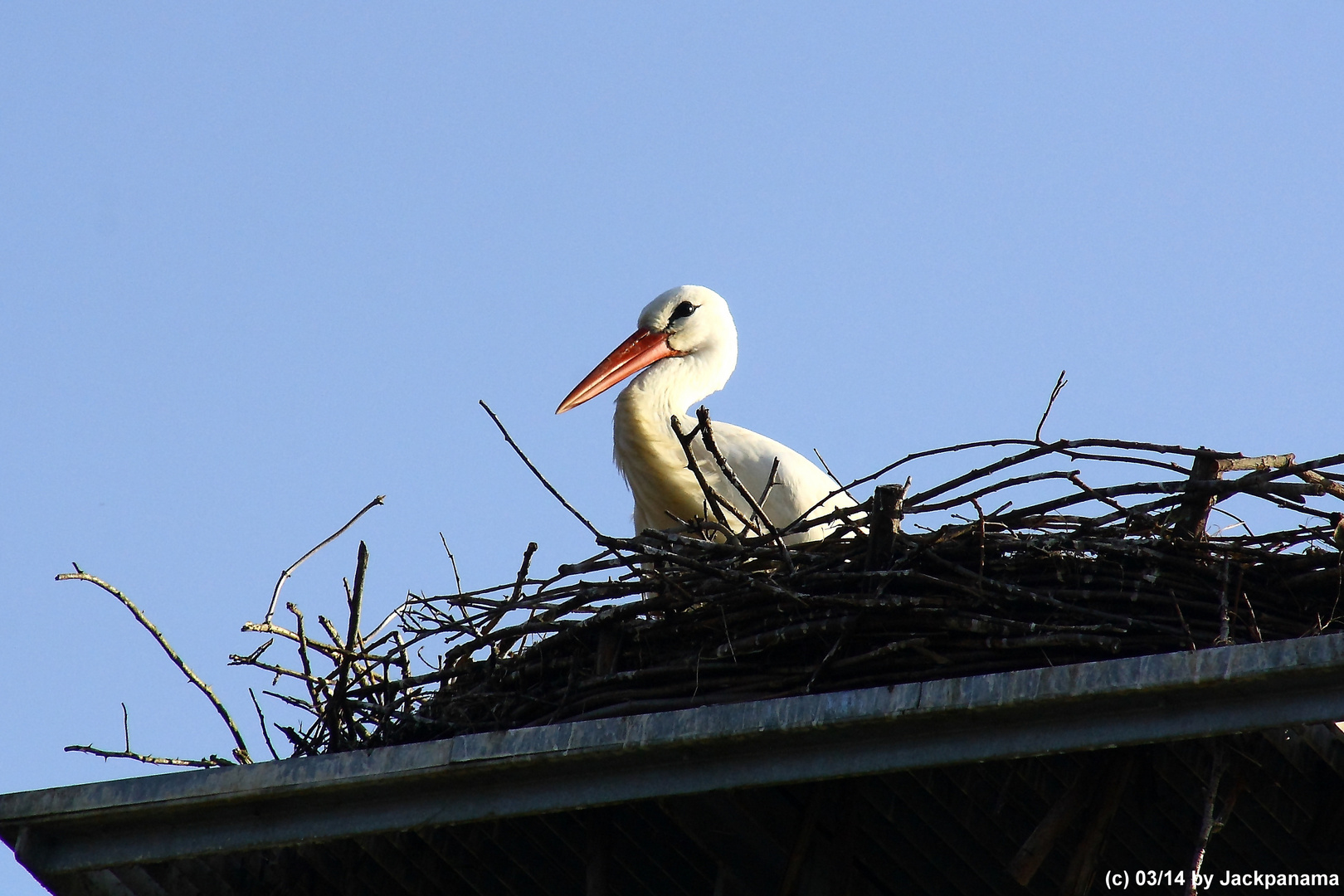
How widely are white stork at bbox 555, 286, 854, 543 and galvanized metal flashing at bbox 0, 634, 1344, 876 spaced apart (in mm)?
1683

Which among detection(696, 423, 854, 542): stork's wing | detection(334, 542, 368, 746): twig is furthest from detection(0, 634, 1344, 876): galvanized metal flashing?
detection(696, 423, 854, 542): stork's wing

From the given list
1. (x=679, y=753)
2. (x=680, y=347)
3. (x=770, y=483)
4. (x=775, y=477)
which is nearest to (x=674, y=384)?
(x=680, y=347)

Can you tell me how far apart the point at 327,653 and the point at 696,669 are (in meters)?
1.06

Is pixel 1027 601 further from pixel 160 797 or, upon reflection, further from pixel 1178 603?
pixel 160 797

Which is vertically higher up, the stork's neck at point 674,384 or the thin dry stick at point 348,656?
the stork's neck at point 674,384

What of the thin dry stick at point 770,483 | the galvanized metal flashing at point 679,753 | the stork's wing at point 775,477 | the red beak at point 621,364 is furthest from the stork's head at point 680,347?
the galvanized metal flashing at point 679,753

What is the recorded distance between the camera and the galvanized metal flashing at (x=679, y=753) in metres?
2.36

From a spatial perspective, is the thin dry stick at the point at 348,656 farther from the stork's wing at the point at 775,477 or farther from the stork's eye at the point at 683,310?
the stork's eye at the point at 683,310

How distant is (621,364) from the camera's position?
6055 millimetres

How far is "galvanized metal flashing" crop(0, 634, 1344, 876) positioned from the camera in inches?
92.9

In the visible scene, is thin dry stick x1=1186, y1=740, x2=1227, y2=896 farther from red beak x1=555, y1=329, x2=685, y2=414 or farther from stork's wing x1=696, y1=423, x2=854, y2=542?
red beak x1=555, y1=329, x2=685, y2=414

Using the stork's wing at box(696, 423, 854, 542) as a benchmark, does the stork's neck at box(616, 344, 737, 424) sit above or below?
above

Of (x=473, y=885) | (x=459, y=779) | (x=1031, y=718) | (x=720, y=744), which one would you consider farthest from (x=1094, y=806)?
(x=473, y=885)

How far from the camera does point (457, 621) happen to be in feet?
12.7
